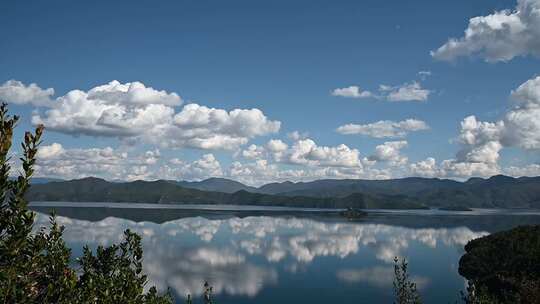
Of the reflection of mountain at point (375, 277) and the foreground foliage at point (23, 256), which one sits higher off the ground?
the foreground foliage at point (23, 256)

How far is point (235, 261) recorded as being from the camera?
160 meters

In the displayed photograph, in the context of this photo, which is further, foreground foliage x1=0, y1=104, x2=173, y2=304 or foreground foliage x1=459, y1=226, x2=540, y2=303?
foreground foliage x1=459, y1=226, x2=540, y2=303

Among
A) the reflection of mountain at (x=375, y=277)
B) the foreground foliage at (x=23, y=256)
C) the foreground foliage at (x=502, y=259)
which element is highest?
the foreground foliage at (x=23, y=256)

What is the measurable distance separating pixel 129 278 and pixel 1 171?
11.3 metres

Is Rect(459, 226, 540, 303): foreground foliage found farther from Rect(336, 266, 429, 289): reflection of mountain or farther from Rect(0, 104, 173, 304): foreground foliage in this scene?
Rect(0, 104, 173, 304): foreground foliage

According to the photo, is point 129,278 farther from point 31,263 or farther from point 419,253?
point 419,253

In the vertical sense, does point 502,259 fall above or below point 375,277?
above

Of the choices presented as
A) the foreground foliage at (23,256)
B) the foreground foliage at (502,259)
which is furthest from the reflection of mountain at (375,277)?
the foreground foliage at (23,256)

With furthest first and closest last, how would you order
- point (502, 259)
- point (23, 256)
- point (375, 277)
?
point (375, 277) → point (502, 259) → point (23, 256)

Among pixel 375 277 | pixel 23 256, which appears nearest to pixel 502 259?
pixel 375 277

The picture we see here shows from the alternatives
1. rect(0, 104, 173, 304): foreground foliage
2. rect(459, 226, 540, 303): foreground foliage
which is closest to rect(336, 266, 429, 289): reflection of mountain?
rect(459, 226, 540, 303): foreground foliage

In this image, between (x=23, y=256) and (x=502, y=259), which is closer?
(x=23, y=256)

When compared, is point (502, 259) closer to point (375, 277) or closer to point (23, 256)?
point (375, 277)

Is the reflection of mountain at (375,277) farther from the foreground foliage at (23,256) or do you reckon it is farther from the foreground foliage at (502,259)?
the foreground foliage at (23,256)
